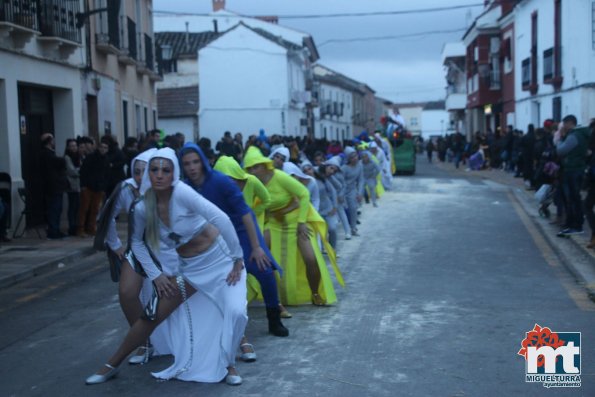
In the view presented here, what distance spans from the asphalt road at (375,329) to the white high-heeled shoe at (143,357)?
0.25 feet

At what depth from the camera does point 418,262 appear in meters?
11.1

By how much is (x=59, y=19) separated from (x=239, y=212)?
1273 centimetres

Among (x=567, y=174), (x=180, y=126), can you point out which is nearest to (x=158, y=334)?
(x=567, y=174)

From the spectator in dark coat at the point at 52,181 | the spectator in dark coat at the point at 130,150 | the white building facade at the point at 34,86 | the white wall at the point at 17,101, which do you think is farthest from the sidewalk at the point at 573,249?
the white wall at the point at 17,101

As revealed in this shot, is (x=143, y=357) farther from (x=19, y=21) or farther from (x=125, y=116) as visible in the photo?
(x=125, y=116)

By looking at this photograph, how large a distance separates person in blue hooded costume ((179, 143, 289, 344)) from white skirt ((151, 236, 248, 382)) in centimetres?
59

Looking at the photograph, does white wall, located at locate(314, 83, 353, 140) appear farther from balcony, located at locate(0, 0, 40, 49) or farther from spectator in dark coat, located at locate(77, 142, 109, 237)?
spectator in dark coat, located at locate(77, 142, 109, 237)


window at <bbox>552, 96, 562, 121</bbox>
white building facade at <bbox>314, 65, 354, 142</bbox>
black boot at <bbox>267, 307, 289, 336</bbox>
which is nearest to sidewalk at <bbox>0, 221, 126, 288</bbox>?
black boot at <bbox>267, 307, 289, 336</bbox>

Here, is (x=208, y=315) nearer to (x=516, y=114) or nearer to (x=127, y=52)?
(x=127, y=52)

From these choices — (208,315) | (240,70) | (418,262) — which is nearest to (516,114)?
(240,70)

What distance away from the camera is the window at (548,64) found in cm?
3072

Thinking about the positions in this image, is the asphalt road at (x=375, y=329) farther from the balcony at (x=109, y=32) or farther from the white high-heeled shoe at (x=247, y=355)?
the balcony at (x=109, y=32)

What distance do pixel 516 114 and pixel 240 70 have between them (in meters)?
17.2

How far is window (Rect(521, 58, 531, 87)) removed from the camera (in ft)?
115
